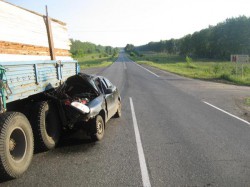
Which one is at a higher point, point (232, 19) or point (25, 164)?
point (232, 19)

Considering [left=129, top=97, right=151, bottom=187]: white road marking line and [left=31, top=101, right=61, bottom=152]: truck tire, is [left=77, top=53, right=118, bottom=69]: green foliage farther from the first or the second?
[left=31, top=101, right=61, bottom=152]: truck tire

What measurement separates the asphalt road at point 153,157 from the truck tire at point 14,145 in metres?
0.20

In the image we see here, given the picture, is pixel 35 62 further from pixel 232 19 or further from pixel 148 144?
pixel 232 19

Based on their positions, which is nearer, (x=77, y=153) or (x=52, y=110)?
(x=77, y=153)

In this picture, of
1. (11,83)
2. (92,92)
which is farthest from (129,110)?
(11,83)

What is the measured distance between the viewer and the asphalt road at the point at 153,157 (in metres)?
4.76

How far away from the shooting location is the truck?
4625 mm

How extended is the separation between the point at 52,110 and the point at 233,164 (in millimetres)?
4005

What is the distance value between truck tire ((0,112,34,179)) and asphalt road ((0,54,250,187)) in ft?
0.64

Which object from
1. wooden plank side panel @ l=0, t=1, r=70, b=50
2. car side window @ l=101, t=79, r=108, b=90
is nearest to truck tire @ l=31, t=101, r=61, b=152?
wooden plank side panel @ l=0, t=1, r=70, b=50

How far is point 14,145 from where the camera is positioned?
5035mm

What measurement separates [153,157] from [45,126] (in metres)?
2.43

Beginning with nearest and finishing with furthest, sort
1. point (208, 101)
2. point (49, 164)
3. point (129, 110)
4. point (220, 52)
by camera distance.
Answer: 1. point (49, 164)
2. point (129, 110)
3. point (208, 101)
4. point (220, 52)

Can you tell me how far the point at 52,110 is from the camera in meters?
6.51
